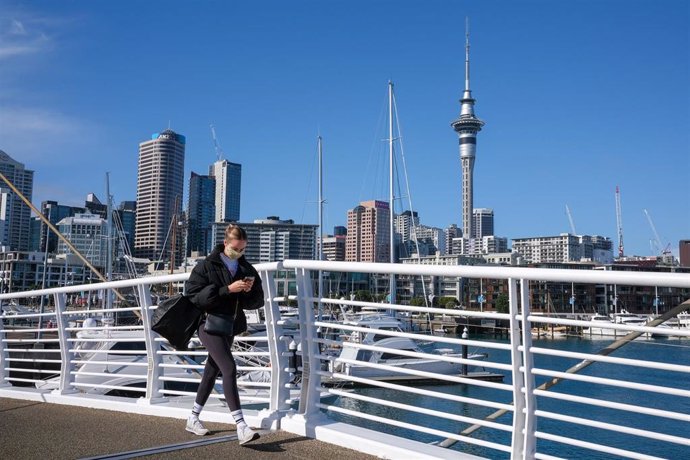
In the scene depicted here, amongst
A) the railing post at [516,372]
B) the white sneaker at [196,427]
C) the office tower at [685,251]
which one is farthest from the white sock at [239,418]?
the office tower at [685,251]

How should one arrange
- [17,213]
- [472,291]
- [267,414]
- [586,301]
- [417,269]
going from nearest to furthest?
[417,269], [267,414], [586,301], [472,291], [17,213]

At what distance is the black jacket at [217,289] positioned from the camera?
4.69m

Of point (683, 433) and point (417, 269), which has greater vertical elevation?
point (417, 269)

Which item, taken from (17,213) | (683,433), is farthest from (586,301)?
(17,213)

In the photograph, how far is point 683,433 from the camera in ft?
69.3

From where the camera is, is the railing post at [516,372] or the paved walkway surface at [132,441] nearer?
the railing post at [516,372]

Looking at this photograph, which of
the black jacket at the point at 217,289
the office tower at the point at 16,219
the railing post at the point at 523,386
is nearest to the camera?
the railing post at the point at 523,386

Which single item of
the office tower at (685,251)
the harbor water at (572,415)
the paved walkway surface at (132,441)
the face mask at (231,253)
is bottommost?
the harbor water at (572,415)

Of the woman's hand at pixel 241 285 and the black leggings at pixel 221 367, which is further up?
the woman's hand at pixel 241 285

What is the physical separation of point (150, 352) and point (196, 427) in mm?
1392

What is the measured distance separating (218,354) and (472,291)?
346 feet

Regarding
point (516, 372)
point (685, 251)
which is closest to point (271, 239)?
point (685, 251)

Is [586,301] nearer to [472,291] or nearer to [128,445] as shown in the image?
[472,291]

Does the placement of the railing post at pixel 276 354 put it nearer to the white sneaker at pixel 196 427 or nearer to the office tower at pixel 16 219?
the white sneaker at pixel 196 427
